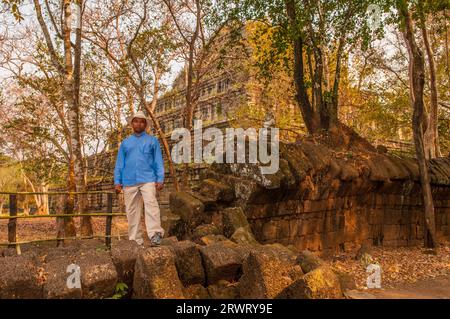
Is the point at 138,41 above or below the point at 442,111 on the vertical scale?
above

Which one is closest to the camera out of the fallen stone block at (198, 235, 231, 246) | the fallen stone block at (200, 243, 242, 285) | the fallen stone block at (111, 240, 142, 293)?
the fallen stone block at (111, 240, 142, 293)

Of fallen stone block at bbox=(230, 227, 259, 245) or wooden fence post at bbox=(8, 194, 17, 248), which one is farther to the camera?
wooden fence post at bbox=(8, 194, 17, 248)

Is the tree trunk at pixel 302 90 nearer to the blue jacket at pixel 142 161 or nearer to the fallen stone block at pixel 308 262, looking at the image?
the blue jacket at pixel 142 161

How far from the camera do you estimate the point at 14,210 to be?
6.52m

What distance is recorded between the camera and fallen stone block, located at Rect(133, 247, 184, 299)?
12.4 ft

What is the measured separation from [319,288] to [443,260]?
7429 mm

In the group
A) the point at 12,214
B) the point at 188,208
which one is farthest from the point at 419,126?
the point at 12,214

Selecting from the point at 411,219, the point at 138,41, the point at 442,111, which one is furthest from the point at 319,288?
the point at 442,111

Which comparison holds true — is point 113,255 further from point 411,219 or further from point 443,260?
point 411,219

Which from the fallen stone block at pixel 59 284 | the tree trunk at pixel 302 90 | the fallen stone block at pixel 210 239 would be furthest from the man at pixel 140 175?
the tree trunk at pixel 302 90

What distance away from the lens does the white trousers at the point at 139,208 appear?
5.26 metres

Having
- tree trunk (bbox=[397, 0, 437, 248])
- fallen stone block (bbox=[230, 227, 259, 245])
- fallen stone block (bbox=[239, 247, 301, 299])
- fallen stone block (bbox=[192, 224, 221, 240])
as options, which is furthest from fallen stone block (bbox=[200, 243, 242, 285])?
tree trunk (bbox=[397, 0, 437, 248])

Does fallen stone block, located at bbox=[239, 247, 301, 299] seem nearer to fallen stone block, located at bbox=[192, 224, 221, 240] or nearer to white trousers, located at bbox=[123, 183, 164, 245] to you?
white trousers, located at bbox=[123, 183, 164, 245]

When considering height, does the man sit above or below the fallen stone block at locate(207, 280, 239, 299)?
above
